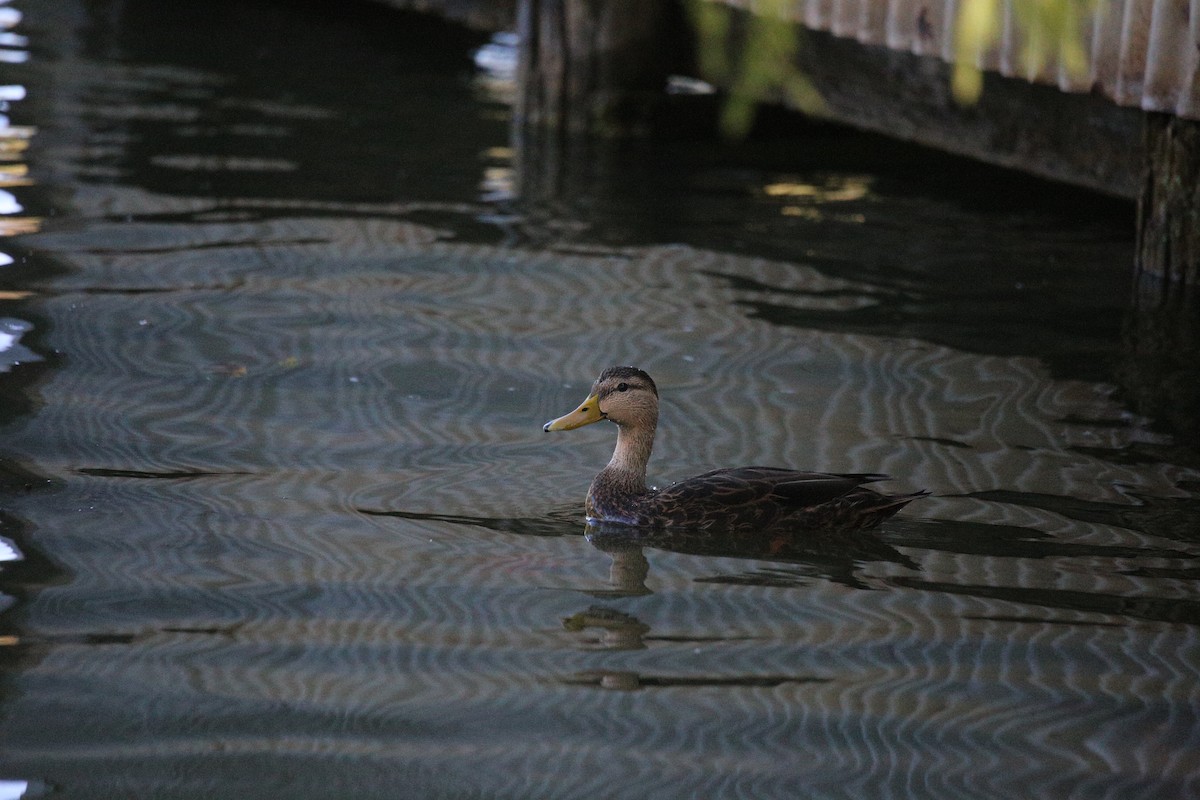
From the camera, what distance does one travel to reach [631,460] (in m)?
6.06

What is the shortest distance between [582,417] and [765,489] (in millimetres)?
868

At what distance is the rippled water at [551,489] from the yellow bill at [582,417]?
0.75 ft

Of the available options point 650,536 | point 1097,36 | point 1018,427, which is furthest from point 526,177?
point 650,536

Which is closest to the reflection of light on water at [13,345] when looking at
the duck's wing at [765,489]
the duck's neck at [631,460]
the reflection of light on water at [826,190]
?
the duck's neck at [631,460]

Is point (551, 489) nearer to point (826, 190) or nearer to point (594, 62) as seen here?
point (826, 190)

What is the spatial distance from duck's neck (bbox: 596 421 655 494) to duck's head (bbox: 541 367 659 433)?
1.1 inches

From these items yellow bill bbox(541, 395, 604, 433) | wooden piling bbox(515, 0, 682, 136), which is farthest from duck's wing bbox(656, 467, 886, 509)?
wooden piling bbox(515, 0, 682, 136)

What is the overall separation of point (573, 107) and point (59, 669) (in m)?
9.10

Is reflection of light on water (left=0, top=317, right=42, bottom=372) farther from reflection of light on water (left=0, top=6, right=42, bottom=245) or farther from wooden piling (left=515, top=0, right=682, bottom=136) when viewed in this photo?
wooden piling (left=515, top=0, right=682, bottom=136)

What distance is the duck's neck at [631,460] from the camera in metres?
5.95

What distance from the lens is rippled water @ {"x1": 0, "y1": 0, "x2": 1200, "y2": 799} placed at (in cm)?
428

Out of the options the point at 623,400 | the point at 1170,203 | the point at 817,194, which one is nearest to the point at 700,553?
the point at 623,400

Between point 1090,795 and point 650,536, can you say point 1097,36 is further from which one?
point 1090,795

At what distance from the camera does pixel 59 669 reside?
15.0 ft
